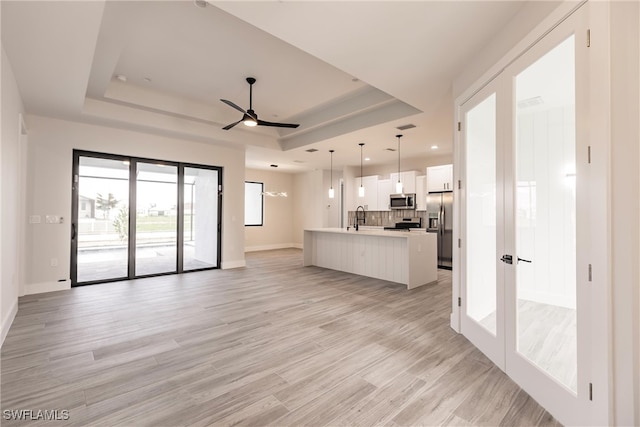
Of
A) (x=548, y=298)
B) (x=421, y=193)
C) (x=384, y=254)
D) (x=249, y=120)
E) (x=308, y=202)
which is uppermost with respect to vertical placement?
(x=249, y=120)

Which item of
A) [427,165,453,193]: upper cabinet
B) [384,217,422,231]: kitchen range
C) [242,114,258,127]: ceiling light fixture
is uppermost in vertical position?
[242,114,258,127]: ceiling light fixture

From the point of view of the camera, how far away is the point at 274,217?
10.8 meters

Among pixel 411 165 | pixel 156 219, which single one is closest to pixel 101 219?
pixel 156 219

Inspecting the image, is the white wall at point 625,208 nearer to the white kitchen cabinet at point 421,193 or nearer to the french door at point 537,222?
the french door at point 537,222

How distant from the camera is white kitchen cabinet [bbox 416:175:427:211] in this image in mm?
7938

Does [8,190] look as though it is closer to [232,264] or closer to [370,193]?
[232,264]

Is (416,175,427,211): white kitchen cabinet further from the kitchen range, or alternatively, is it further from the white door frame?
the white door frame

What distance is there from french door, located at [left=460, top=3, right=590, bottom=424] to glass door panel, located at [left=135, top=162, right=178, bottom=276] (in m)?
5.69

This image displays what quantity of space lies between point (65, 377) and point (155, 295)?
2.37 meters

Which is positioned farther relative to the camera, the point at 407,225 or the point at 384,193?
the point at 384,193

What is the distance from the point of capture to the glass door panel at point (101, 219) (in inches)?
206

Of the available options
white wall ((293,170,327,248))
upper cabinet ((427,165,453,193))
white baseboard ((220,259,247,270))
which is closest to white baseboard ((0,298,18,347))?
white baseboard ((220,259,247,270))

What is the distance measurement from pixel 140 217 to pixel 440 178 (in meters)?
6.74

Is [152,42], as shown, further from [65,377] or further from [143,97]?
[65,377]
